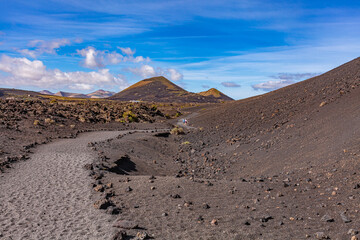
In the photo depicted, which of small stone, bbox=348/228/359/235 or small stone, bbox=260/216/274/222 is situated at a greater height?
small stone, bbox=348/228/359/235

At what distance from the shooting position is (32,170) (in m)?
11.5

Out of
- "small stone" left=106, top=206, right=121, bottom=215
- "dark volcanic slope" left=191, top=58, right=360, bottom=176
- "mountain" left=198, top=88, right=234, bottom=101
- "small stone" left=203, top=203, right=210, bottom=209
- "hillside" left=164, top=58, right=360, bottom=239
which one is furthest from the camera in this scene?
"mountain" left=198, top=88, right=234, bottom=101

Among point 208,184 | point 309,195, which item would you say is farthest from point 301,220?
point 208,184

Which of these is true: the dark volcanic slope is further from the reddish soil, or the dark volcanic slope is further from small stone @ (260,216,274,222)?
small stone @ (260,216,274,222)

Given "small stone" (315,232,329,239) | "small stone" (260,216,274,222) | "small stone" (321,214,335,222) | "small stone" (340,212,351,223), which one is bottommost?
"small stone" (260,216,274,222)

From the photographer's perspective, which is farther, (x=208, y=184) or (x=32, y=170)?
(x=32, y=170)

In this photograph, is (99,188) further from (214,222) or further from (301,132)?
(301,132)

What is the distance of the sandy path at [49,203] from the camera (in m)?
6.24

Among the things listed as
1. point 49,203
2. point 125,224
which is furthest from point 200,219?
point 49,203

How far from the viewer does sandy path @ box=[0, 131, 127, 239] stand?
6.24m

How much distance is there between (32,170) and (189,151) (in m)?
11.6

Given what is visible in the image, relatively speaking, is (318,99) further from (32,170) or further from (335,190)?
(32,170)

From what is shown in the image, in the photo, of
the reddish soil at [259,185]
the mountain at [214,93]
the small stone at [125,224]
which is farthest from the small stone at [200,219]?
the mountain at [214,93]

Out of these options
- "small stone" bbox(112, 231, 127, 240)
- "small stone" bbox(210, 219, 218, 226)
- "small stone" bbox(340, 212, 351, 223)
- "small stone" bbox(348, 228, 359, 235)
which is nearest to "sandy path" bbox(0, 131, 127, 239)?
"small stone" bbox(112, 231, 127, 240)
